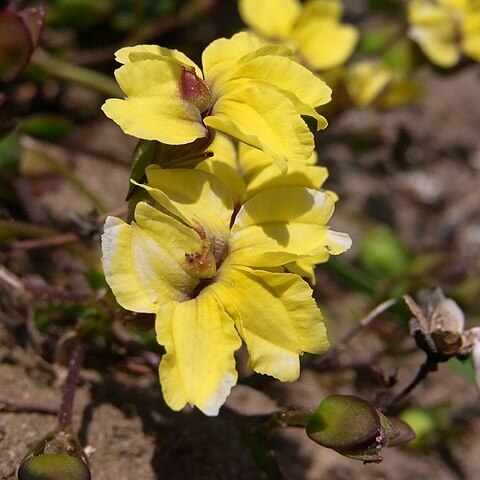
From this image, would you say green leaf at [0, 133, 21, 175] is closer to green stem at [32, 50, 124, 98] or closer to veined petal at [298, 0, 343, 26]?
green stem at [32, 50, 124, 98]

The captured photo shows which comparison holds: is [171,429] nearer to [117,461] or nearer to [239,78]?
[117,461]

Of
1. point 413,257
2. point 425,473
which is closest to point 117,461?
point 425,473

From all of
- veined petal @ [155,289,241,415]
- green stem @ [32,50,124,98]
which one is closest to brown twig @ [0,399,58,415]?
veined petal @ [155,289,241,415]

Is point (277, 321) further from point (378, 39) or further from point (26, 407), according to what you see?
point (378, 39)

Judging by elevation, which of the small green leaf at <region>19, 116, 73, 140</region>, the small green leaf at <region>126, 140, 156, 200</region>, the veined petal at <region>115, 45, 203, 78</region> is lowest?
the small green leaf at <region>19, 116, 73, 140</region>

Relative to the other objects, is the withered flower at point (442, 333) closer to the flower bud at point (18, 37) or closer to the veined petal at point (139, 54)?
the veined petal at point (139, 54)
